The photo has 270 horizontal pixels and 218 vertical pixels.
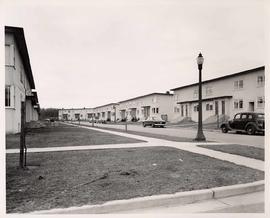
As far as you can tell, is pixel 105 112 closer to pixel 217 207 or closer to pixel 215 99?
pixel 215 99

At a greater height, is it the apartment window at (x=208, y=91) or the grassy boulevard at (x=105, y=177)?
the apartment window at (x=208, y=91)

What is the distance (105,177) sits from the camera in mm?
5402

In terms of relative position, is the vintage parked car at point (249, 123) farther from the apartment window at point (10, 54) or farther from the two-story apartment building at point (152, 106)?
the two-story apartment building at point (152, 106)

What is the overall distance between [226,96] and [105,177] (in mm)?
28318

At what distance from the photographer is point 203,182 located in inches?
198

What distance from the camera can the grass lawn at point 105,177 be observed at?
4.20 metres

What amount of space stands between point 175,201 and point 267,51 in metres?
3.02

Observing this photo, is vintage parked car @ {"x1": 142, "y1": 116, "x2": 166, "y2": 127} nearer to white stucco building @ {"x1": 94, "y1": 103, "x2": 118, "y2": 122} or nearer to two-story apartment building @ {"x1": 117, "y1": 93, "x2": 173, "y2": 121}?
two-story apartment building @ {"x1": 117, "y1": 93, "x2": 173, "y2": 121}

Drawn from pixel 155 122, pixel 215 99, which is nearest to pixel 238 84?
pixel 215 99

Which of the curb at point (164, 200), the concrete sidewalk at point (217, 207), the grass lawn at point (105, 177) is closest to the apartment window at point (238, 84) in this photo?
the grass lawn at point (105, 177)

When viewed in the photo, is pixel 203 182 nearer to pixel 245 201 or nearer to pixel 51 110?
pixel 245 201

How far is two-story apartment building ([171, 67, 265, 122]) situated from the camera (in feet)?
87.2

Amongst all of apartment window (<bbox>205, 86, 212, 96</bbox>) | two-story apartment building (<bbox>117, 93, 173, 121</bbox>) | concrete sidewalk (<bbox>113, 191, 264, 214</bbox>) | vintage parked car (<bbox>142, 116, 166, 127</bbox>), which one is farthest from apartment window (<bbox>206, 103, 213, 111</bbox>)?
concrete sidewalk (<bbox>113, 191, 264, 214</bbox>)
